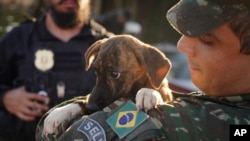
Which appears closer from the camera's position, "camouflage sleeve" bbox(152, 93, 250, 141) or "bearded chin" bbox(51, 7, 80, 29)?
"camouflage sleeve" bbox(152, 93, 250, 141)

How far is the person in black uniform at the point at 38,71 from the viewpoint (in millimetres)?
3949

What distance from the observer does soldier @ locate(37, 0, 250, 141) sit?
189cm

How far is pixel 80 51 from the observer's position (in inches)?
161

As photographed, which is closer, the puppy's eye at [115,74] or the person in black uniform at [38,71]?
the puppy's eye at [115,74]

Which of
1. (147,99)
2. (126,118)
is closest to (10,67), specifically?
(147,99)

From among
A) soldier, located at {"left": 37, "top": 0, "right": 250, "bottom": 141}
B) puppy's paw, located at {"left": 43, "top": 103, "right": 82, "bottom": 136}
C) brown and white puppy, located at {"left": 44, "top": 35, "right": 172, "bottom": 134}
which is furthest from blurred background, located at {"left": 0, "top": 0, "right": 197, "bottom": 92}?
soldier, located at {"left": 37, "top": 0, "right": 250, "bottom": 141}

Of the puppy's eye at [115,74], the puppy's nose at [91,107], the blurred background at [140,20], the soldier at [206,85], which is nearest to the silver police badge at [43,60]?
the puppy's eye at [115,74]

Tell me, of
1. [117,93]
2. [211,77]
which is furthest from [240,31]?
[117,93]

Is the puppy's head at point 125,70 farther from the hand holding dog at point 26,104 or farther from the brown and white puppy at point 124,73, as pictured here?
the hand holding dog at point 26,104

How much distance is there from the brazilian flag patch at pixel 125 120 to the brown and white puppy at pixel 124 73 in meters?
0.42

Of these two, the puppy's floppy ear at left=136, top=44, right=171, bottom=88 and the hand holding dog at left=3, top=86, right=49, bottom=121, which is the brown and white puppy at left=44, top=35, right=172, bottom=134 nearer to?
the puppy's floppy ear at left=136, top=44, right=171, bottom=88

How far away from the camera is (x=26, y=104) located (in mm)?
3951

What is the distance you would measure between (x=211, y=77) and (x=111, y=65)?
26.1 inches

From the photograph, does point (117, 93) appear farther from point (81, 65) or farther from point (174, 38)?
point (174, 38)
